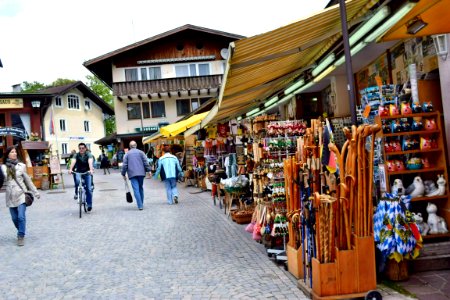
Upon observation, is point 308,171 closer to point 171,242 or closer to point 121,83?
point 171,242

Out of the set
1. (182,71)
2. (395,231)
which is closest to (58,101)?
(182,71)

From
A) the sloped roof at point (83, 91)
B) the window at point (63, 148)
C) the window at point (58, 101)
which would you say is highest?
the sloped roof at point (83, 91)

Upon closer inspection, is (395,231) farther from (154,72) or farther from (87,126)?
(87,126)

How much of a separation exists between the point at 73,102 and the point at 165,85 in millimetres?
15500

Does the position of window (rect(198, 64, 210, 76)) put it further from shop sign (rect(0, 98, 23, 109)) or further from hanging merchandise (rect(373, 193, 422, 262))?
hanging merchandise (rect(373, 193, 422, 262))

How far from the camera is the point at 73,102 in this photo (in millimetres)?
44375

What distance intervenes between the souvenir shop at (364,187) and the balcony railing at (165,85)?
83.3 feet

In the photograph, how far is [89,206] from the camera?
11.4 metres

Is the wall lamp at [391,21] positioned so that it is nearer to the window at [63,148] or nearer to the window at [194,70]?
the window at [194,70]

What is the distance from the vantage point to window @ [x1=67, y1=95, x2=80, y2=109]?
43.6m

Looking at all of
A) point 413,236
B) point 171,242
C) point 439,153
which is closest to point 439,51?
point 439,153

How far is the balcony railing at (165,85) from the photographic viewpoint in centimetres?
3266

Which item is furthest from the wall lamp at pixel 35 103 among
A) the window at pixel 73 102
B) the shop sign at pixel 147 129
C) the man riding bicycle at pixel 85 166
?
the man riding bicycle at pixel 85 166

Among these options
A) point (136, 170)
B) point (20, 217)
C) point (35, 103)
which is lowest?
point (20, 217)
